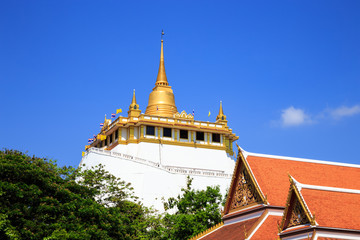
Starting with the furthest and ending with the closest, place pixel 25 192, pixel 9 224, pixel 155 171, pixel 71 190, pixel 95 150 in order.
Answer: pixel 95 150, pixel 155 171, pixel 71 190, pixel 25 192, pixel 9 224

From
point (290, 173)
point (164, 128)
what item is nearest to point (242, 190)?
point (290, 173)

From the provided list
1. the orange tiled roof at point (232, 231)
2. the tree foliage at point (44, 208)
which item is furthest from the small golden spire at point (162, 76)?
the orange tiled roof at point (232, 231)

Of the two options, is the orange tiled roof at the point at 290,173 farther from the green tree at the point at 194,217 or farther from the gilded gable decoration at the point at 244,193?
the green tree at the point at 194,217

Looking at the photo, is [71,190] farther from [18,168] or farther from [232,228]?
[232,228]

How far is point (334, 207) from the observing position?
18.6 metres

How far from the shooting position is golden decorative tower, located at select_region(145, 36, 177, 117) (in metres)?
63.4

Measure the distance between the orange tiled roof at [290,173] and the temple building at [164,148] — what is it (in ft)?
82.3

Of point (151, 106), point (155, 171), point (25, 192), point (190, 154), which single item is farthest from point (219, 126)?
point (25, 192)

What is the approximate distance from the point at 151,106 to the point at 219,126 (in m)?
8.67

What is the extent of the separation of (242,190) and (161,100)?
40.9 metres

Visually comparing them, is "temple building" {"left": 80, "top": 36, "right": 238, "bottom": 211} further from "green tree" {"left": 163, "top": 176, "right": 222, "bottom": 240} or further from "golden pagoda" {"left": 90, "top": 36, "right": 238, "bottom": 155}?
"green tree" {"left": 163, "top": 176, "right": 222, "bottom": 240}

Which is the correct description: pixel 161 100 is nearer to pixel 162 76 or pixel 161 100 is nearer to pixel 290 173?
pixel 162 76

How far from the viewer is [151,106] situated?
64562 millimetres

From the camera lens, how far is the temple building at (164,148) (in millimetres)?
49938
